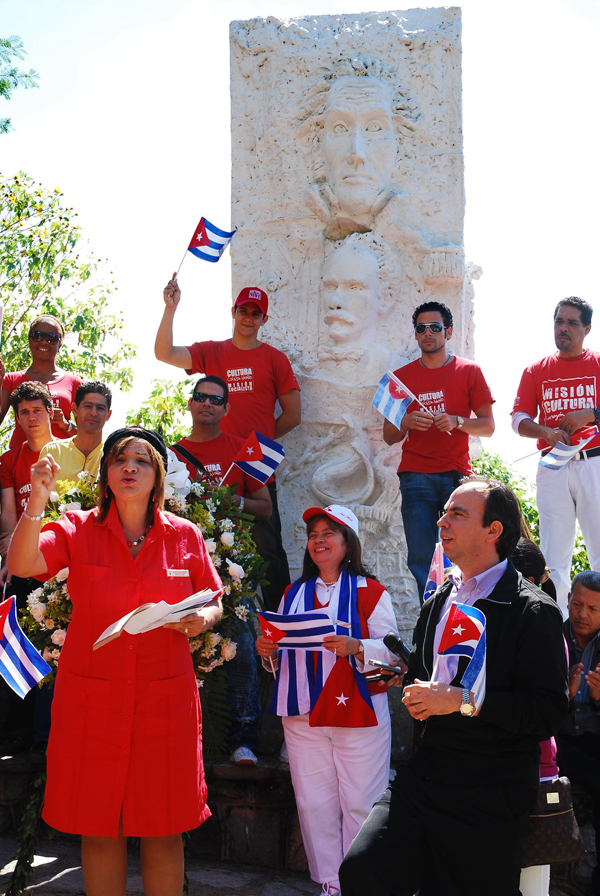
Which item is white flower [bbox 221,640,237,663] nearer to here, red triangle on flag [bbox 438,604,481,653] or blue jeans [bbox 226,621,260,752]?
blue jeans [bbox 226,621,260,752]

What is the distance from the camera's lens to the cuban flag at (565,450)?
5.43 meters

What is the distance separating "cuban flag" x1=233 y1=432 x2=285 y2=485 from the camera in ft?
17.1

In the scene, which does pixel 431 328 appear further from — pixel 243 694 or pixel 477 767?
pixel 477 767

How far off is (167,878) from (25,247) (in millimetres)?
10577

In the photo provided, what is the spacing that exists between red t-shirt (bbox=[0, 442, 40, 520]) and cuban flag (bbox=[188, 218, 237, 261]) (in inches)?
68.1

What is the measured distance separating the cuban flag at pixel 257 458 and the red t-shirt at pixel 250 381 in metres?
0.67

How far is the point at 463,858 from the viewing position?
283cm

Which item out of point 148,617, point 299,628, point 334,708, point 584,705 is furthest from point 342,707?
point 148,617

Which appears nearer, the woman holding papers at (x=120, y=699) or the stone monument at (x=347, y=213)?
the woman holding papers at (x=120, y=699)

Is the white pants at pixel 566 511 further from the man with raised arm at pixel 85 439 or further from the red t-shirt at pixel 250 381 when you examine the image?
the man with raised arm at pixel 85 439

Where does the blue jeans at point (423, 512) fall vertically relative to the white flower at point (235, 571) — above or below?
above

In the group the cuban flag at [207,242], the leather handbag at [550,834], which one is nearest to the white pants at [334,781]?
the leather handbag at [550,834]

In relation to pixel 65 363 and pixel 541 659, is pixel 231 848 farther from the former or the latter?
pixel 65 363

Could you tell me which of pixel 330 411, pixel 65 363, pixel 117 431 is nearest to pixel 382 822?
pixel 117 431
